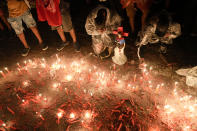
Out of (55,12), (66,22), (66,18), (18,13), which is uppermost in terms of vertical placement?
(18,13)

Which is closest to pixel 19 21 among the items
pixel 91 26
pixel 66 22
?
pixel 66 22

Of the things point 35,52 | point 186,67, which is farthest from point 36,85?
point 186,67

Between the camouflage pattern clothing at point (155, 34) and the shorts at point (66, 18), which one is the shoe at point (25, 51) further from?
the camouflage pattern clothing at point (155, 34)

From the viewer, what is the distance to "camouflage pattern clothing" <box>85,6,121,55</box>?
172 inches

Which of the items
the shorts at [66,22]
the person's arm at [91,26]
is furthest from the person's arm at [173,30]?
the shorts at [66,22]

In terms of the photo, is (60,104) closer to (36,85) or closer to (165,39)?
(36,85)

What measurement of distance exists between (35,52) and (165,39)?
15.7 feet

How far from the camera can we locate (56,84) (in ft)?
15.5

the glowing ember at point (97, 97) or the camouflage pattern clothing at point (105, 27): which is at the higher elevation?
the camouflage pattern clothing at point (105, 27)

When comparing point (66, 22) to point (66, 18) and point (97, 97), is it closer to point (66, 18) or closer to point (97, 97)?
point (66, 18)

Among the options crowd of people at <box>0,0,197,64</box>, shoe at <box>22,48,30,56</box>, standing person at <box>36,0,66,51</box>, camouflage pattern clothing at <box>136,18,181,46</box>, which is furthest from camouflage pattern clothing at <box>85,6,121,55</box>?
shoe at <box>22,48,30,56</box>

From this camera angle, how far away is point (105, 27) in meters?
4.50

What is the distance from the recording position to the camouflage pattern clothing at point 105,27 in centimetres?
437

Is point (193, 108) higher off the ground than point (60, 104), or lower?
lower
